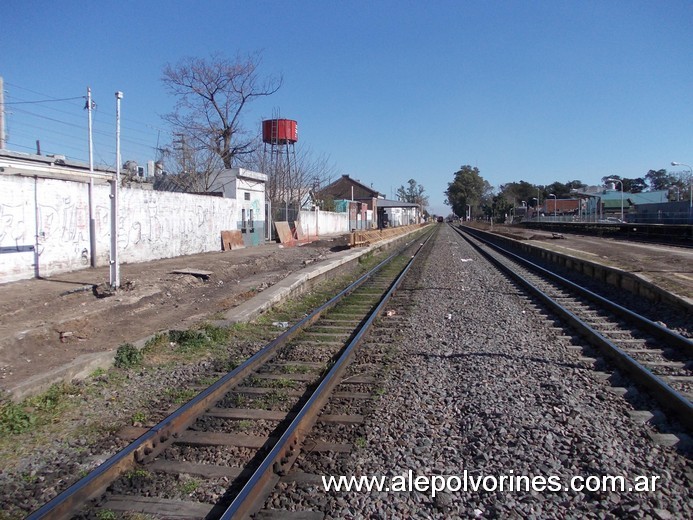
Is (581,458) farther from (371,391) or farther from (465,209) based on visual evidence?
(465,209)

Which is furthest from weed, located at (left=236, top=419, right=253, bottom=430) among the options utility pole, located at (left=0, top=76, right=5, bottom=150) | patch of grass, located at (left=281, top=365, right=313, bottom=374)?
utility pole, located at (left=0, top=76, right=5, bottom=150)

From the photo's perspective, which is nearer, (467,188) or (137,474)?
(137,474)

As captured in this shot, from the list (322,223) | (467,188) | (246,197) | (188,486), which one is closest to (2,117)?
(246,197)

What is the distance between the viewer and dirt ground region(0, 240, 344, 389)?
24.4 feet

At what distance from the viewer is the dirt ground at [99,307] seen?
7438 mm

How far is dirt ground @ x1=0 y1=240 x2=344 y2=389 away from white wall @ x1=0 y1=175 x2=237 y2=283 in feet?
1.77

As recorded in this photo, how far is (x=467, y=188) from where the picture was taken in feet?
566

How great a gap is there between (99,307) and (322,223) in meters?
34.3

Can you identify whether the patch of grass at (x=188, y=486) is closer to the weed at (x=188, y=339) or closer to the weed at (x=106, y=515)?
the weed at (x=106, y=515)

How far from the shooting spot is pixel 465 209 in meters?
176

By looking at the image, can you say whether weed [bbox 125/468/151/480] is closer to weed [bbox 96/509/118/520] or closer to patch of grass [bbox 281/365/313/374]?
weed [bbox 96/509/118/520]

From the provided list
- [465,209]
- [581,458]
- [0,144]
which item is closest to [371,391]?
[581,458]

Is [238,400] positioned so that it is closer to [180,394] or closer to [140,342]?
[180,394]

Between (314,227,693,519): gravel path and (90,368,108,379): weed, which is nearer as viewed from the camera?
(314,227,693,519): gravel path
